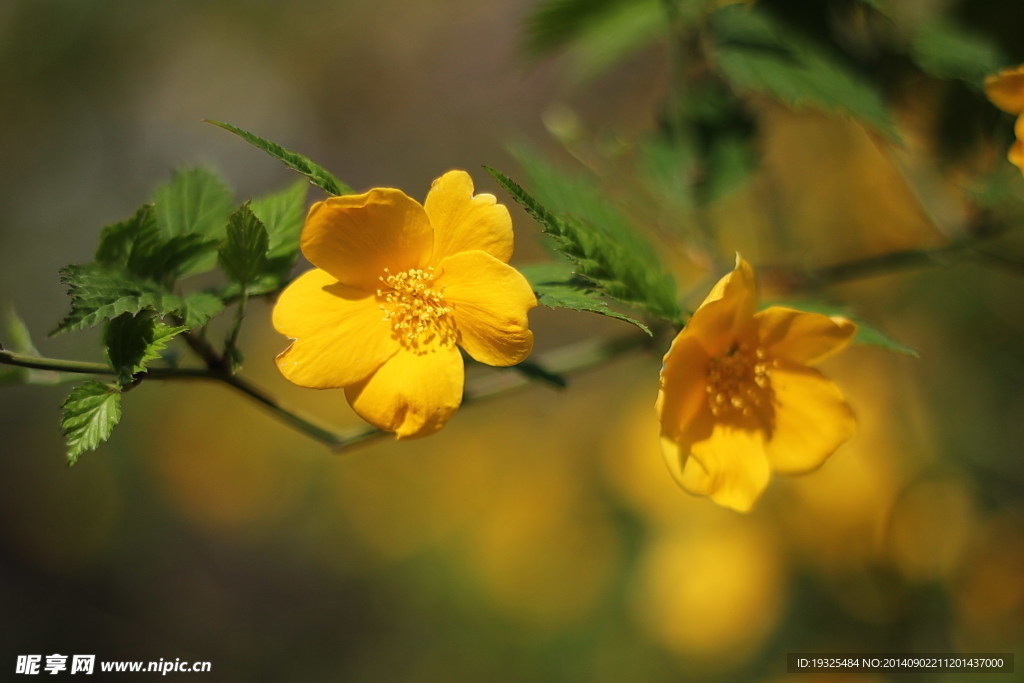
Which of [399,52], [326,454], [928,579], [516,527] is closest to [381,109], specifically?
[399,52]

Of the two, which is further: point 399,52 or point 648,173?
point 399,52

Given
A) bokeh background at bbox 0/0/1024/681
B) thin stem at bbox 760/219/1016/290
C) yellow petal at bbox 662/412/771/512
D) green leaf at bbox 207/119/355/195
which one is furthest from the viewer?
bokeh background at bbox 0/0/1024/681

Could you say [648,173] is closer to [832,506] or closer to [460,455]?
[832,506]

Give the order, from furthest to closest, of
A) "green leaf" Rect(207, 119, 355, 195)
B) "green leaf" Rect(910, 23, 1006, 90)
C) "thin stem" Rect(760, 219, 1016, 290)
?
"thin stem" Rect(760, 219, 1016, 290) → "green leaf" Rect(910, 23, 1006, 90) → "green leaf" Rect(207, 119, 355, 195)

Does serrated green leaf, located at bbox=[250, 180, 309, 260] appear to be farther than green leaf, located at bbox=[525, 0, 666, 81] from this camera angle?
No

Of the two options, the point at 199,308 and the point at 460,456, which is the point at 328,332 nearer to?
the point at 199,308

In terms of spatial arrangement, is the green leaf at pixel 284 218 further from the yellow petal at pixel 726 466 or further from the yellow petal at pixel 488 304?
the yellow petal at pixel 726 466

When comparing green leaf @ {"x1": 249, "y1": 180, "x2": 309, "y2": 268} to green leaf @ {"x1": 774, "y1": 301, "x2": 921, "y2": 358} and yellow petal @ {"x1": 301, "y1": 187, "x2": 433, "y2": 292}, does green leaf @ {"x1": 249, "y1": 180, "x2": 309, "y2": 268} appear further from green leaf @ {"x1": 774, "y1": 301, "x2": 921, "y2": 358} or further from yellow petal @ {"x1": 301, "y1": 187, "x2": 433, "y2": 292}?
green leaf @ {"x1": 774, "y1": 301, "x2": 921, "y2": 358}

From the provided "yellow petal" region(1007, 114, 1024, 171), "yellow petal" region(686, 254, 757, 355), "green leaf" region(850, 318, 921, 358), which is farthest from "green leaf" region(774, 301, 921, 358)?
"yellow petal" region(1007, 114, 1024, 171)
